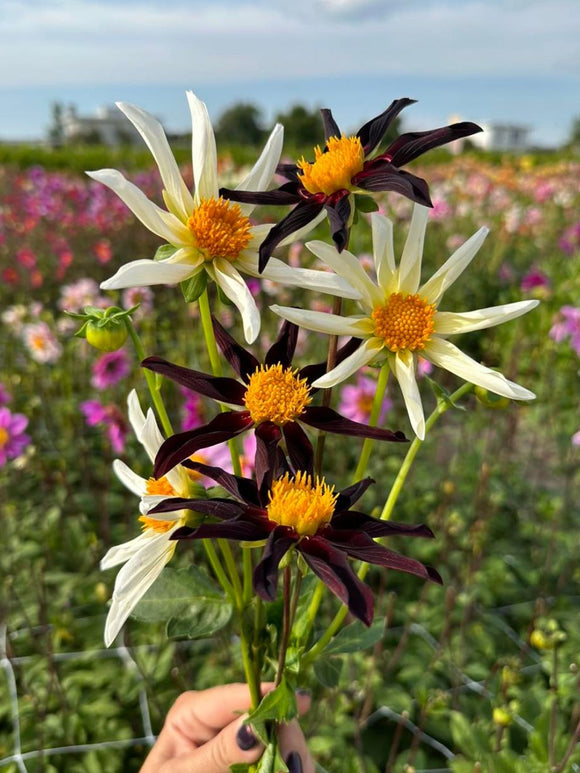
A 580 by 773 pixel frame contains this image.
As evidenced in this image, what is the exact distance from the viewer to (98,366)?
1591mm

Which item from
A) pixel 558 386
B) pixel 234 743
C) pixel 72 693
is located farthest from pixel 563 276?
pixel 234 743

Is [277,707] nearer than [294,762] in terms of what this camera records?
Yes

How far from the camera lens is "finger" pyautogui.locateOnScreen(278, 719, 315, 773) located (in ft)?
1.90

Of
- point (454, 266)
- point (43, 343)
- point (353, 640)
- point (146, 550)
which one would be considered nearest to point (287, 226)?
point (454, 266)

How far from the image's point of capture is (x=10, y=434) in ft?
4.72

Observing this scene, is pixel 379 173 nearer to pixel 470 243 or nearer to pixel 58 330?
pixel 470 243

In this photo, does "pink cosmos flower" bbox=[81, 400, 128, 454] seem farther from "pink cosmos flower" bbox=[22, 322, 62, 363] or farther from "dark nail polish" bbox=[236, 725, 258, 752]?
"dark nail polish" bbox=[236, 725, 258, 752]

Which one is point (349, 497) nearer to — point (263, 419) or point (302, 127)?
point (263, 419)

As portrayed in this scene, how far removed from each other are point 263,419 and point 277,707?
23 cm

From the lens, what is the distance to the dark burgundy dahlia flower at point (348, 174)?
442 mm

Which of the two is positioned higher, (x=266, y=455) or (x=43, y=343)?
(x=266, y=455)

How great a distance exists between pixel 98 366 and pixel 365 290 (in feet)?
4.03

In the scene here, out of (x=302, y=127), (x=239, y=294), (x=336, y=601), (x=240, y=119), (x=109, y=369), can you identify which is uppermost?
(x=240, y=119)

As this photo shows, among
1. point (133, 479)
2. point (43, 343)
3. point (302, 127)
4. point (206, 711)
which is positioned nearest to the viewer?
point (133, 479)
